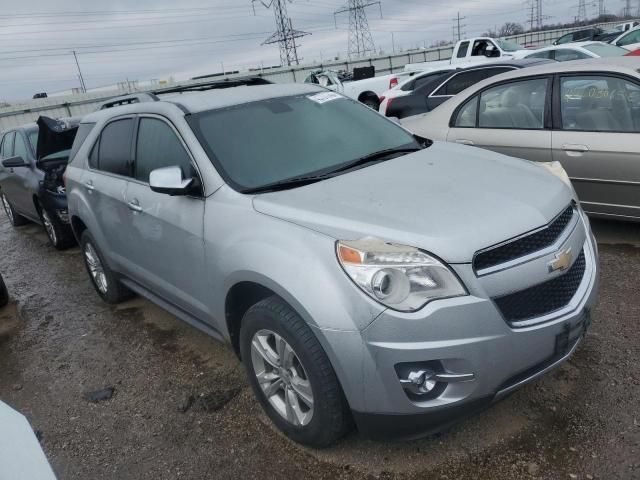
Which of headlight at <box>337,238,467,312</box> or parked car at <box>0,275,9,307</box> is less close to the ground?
headlight at <box>337,238,467,312</box>

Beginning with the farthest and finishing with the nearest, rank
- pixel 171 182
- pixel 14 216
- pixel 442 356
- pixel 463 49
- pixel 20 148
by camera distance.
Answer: pixel 463 49 < pixel 14 216 < pixel 20 148 < pixel 171 182 < pixel 442 356

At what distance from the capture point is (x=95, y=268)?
486cm

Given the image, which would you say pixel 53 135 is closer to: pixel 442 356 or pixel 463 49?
pixel 442 356

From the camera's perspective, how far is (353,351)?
2.12 metres

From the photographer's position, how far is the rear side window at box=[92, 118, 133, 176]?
3842mm

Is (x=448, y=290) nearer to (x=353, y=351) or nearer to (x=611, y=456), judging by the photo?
(x=353, y=351)

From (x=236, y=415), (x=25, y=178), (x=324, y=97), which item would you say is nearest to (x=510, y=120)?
(x=324, y=97)

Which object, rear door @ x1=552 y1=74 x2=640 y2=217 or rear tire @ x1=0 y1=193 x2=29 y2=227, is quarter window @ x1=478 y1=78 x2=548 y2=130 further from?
rear tire @ x1=0 y1=193 x2=29 y2=227

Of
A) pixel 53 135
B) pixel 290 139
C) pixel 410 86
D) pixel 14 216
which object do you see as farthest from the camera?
pixel 410 86

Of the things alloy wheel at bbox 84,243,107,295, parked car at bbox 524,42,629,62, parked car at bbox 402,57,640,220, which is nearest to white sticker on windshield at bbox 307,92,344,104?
parked car at bbox 402,57,640,220

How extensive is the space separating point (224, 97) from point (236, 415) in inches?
78.4

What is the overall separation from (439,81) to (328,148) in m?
8.15

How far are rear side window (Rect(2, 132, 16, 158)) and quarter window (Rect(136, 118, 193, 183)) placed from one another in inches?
211

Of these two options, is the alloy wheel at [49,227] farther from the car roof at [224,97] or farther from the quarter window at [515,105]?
the quarter window at [515,105]
